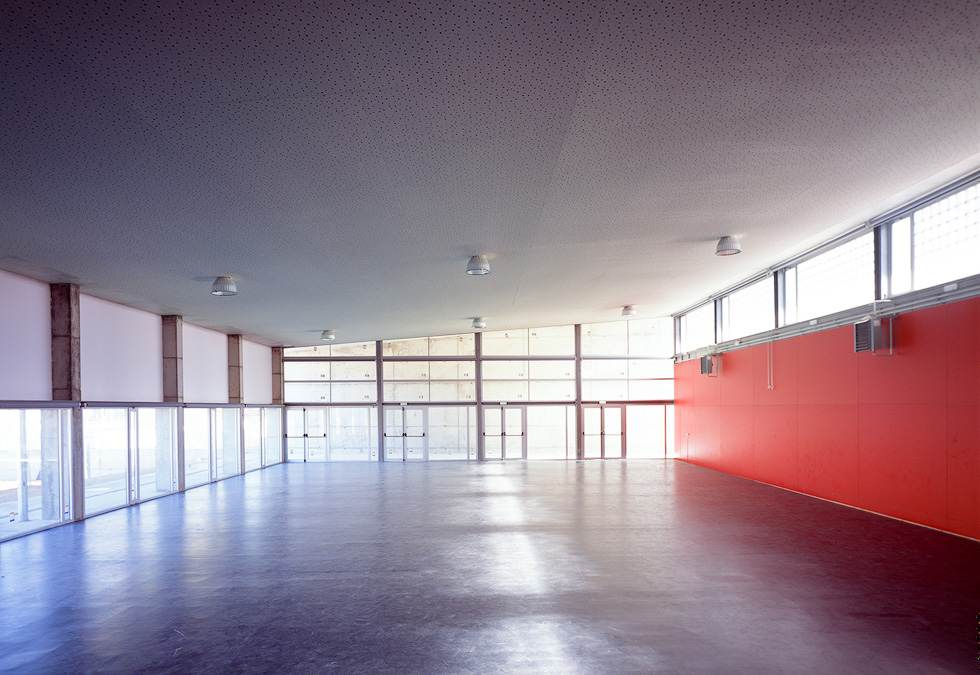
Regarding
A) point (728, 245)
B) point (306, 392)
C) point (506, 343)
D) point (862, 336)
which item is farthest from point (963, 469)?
point (306, 392)

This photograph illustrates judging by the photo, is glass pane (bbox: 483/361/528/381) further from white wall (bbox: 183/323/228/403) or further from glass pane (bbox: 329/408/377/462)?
white wall (bbox: 183/323/228/403)

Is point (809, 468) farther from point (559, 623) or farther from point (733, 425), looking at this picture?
point (559, 623)

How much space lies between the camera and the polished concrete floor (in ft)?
15.8

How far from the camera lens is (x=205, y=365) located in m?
16.7

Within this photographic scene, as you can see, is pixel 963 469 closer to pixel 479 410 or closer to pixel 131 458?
pixel 131 458

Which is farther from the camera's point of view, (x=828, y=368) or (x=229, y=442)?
(x=229, y=442)

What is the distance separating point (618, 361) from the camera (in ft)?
71.7

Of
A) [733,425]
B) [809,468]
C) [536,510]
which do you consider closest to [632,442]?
[733,425]

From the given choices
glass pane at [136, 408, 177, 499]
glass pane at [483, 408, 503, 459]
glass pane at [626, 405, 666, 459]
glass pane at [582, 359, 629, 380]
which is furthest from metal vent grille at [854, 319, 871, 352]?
glass pane at [136, 408, 177, 499]

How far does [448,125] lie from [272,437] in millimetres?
18610

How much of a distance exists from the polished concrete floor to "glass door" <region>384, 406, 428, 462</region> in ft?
33.7

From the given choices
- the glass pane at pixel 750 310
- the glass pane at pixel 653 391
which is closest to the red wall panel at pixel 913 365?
the glass pane at pixel 750 310

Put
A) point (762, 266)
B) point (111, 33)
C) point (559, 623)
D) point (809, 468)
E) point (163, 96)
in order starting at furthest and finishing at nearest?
point (762, 266) < point (809, 468) < point (559, 623) < point (163, 96) < point (111, 33)

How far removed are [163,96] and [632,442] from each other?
19.8 meters
